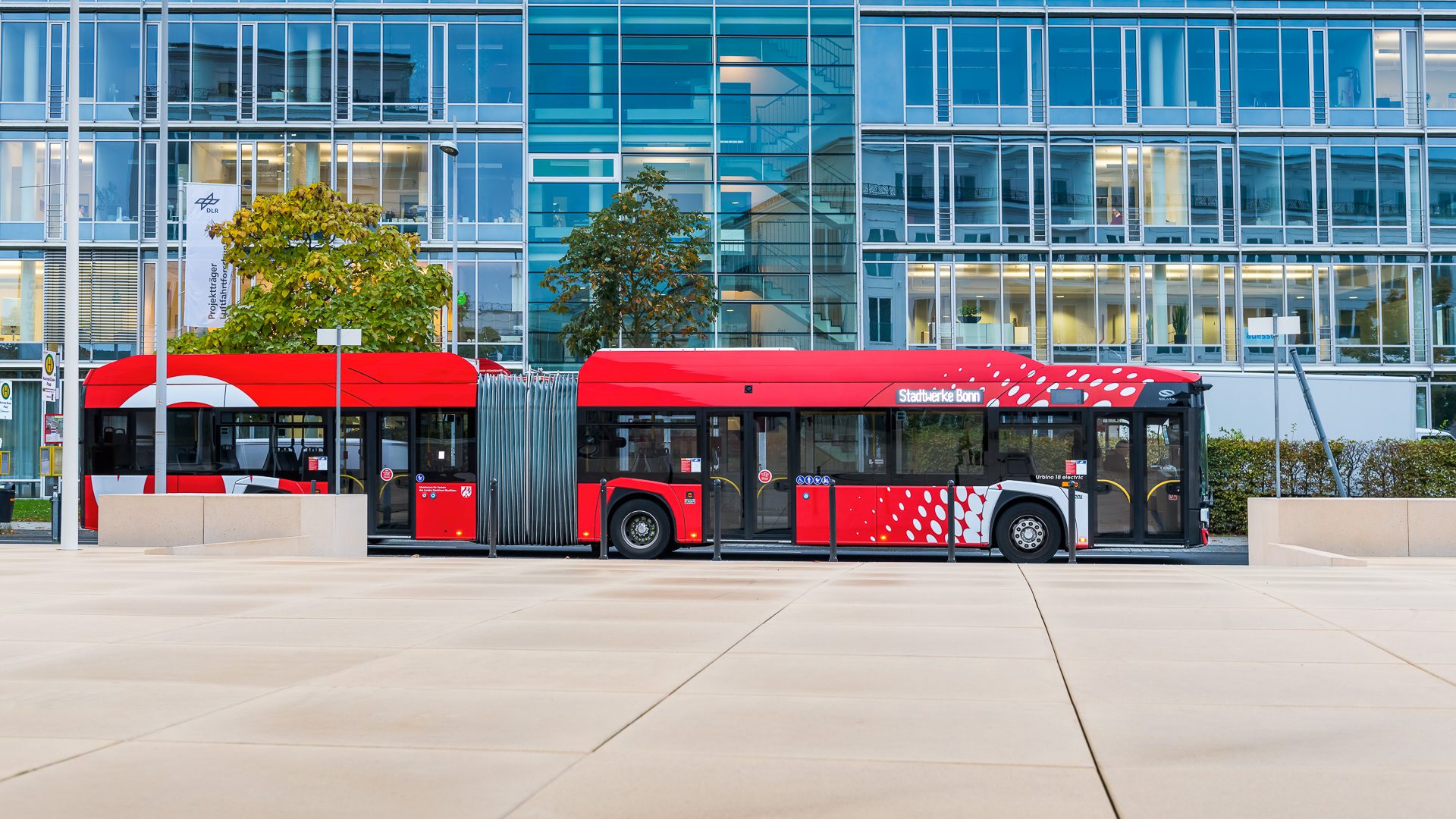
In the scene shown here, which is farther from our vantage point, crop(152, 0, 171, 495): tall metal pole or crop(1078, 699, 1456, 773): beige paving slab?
crop(152, 0, 171, 495): tall metal pole

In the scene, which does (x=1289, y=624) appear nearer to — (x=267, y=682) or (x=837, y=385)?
(x=267, y=682)

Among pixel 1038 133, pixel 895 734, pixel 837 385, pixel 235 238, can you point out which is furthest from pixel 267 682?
pixel 1038 133

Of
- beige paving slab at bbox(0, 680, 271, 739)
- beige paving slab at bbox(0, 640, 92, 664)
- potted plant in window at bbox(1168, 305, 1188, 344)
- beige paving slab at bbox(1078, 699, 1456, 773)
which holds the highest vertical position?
potted plant in window at bbox(1168, 305, 1188, 344)

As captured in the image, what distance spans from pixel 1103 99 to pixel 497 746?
33.8 m

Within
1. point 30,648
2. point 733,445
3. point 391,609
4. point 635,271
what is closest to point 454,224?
point 635,271

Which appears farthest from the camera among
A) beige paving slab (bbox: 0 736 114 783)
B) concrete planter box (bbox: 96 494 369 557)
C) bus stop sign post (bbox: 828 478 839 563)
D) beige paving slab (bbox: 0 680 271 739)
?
bus stop sign post (bbox: 828 478 839 563)

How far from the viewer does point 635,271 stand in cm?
2745

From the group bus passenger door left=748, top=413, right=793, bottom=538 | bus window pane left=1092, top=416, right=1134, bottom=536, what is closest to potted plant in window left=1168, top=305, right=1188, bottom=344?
bus window pane left=1092, top=416, right=1134, bottom=536

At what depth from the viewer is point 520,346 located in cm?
3609

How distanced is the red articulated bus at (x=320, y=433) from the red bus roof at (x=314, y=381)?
0.02 metres

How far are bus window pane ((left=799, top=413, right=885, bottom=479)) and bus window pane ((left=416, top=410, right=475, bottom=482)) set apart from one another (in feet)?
18.0

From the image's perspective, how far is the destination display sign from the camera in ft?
65.2

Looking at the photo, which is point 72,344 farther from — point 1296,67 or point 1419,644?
point 1296,67

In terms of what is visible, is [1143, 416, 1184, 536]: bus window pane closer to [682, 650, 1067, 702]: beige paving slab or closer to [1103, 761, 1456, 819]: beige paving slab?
[682, 650, 1067, 702]: beige paving slab
